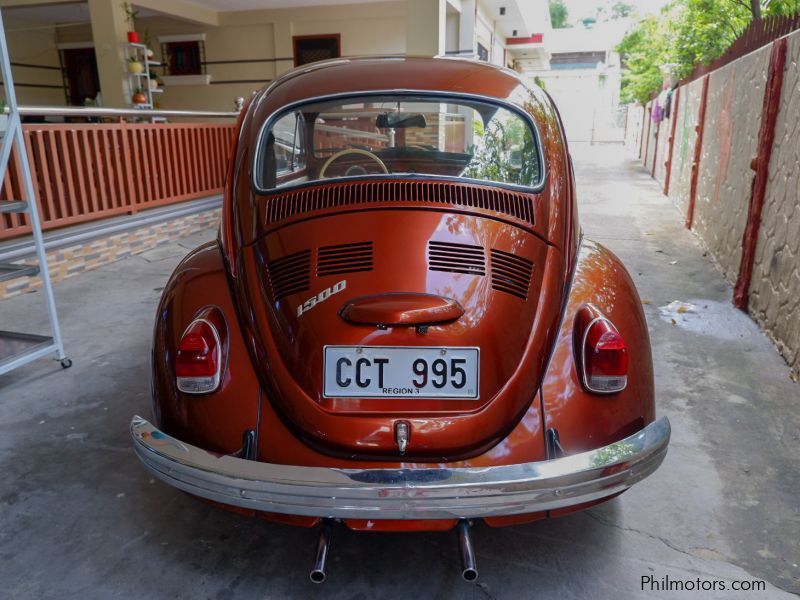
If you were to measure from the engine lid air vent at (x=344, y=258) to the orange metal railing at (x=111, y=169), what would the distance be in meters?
4.49

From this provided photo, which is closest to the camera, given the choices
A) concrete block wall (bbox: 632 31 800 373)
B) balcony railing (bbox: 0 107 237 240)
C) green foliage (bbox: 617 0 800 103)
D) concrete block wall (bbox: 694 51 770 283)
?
concrete block wall (bbox: 632 31 800 373)

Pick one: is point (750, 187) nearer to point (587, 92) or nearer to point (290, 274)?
point (290, 274)

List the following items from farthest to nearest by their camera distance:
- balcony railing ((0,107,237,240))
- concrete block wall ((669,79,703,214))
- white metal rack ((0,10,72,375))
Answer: concrete block wall ((669,79,703,214)), balcony railing ((0,107,237,240)), white metal rack ((0,10,72,375))

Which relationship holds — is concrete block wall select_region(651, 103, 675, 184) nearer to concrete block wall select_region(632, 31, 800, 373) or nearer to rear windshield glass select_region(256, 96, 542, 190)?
concrete block wall select_region(632, 31, 800, 373)

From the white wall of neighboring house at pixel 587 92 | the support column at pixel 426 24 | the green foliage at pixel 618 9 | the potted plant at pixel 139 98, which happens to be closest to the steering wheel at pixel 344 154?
the support column at pixel 426 24

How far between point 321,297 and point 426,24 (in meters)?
9.87

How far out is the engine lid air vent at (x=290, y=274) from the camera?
2111mm

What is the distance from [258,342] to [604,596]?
56.2 inches

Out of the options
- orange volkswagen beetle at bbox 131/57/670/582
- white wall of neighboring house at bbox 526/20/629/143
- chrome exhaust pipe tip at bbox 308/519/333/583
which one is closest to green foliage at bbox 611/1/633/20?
white wall of neighboring house at bbox 526/20/629/143

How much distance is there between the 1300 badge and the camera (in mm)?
2037

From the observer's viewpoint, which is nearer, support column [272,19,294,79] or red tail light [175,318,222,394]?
red tail light [175,318,222,394]

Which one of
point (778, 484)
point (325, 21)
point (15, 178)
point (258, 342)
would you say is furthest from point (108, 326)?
point (325, 21)

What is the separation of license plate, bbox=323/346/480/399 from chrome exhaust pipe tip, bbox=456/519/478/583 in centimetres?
39

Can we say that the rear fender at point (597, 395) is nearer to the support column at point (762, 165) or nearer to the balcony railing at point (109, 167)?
the support column at point (762, 165)
